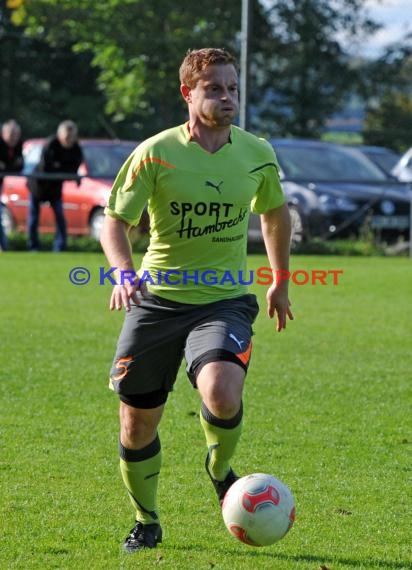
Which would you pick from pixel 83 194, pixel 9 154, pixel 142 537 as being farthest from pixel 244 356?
pixel 83 194

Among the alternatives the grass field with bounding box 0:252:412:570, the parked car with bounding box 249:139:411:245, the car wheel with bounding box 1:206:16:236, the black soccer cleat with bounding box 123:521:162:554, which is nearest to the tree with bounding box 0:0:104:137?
the car wheel with bounding box 1:206:16:236

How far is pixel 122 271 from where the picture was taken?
16.2 ft

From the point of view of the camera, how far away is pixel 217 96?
5035mm

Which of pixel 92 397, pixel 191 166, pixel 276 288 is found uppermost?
pixel 191 166

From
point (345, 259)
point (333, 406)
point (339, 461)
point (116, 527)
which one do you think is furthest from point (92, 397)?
point (345, 259)

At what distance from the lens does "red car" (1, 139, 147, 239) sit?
19.5m

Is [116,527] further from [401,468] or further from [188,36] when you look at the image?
[188,36]

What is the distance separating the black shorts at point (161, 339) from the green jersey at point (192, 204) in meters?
0.06

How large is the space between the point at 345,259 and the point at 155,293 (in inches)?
530

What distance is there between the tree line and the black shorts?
960 inches

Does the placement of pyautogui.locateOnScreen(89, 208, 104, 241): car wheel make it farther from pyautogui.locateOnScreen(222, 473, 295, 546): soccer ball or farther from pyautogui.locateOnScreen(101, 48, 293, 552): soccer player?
pyautogui.locateOnScreen(222, 473, 295, 546): soccer ball

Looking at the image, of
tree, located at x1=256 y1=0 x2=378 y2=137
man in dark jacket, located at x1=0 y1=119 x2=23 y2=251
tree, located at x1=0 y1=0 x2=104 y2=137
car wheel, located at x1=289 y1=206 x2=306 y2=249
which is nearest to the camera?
man in dark jacket, located at x1=0 y1=119 x2=23 y2=251

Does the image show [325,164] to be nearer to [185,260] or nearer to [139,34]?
[139,34]

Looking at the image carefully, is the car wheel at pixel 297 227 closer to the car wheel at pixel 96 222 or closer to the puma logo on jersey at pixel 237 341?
the car wheel at pixel 96 222
